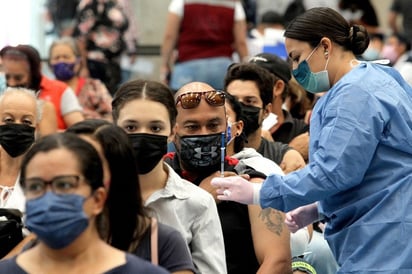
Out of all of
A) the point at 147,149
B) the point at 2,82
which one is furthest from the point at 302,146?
the point at 147,149

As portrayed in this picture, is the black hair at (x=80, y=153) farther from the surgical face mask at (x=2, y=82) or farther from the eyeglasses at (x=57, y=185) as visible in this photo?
the surgical face mask at (x=2, y=82)

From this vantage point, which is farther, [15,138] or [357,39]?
[15,138]

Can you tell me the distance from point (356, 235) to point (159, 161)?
920 mm

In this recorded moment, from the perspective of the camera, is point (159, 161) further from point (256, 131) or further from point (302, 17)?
point (256, 131)

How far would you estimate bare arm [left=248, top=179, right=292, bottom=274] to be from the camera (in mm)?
5953

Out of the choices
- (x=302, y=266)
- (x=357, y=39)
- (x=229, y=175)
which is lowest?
(x=302, y=266)

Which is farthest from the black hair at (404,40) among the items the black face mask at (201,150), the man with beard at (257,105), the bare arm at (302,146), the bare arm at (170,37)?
the black face mask at (201,150)

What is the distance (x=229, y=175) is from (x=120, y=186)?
1.49 metres

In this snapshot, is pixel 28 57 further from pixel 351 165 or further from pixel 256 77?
pixel 351 165

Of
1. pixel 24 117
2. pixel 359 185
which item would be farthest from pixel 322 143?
pixel 24 117

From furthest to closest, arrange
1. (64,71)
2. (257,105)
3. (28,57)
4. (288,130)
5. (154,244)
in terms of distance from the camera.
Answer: (64,71), (28,57), (288,130), (257,105), (154,244)

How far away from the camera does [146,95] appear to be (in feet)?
18.0

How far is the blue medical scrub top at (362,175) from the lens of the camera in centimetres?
538

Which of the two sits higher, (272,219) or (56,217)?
(56,217)
